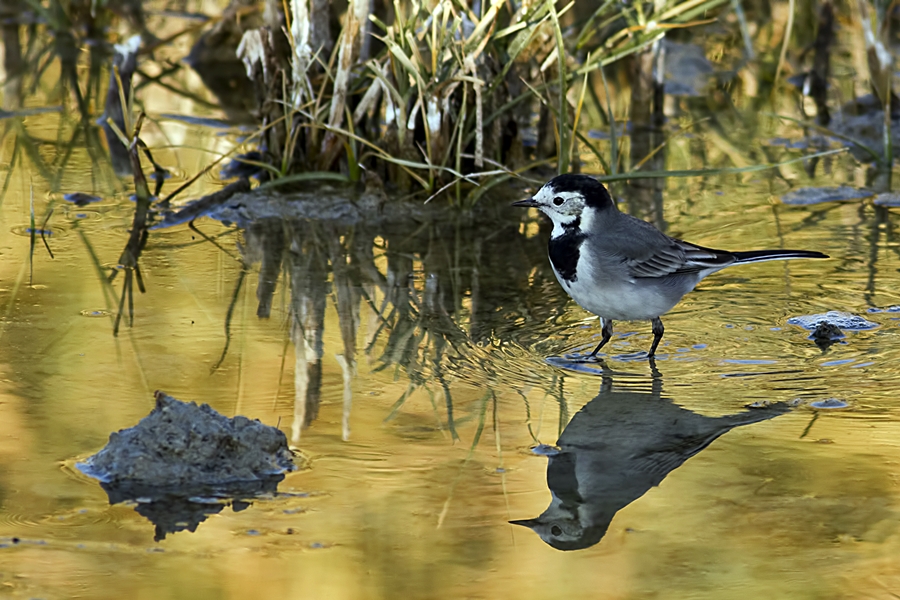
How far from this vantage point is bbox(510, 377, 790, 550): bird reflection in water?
A: 146 inches

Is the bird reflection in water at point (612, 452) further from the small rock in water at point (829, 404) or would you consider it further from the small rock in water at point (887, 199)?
the small rock in water at point (887, 199)

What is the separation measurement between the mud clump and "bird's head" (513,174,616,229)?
71.7 inches

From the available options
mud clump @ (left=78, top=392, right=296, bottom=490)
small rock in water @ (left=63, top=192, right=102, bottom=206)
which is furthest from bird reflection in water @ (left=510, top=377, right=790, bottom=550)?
small rock in water @ (left=63, top=192, right=102, bottom=206)

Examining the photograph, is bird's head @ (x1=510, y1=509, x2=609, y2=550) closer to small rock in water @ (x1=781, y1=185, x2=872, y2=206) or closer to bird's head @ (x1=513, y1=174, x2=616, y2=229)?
bird's head @ (x1=513, y1=174, x2=616, y2=229)

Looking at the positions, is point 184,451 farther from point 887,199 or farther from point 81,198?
point 887,199

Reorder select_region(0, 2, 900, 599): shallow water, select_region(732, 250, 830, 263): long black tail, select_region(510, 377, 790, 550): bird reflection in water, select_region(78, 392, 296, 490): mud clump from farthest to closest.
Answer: select_region(732, 250, 830, 263): long black tail → select_region(78, 392, 296, 490): mud clump → select_region(510, 377, 790, 550): bird reflection in water → select_region(0, 2, 900, 599): shallow water

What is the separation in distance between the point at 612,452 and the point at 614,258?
1.10 m

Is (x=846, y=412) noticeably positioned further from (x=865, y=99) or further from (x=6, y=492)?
(x=865, y=99)

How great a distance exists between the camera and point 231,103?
9477 millimetres

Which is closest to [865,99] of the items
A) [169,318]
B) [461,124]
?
[461,124]

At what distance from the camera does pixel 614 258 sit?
5.07 m

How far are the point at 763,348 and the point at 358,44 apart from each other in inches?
119

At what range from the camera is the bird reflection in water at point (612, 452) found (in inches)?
146

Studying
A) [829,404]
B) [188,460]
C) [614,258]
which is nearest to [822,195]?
[614,258]
